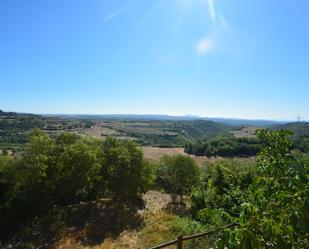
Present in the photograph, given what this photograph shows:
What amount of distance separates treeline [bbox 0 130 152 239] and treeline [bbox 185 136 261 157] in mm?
100943

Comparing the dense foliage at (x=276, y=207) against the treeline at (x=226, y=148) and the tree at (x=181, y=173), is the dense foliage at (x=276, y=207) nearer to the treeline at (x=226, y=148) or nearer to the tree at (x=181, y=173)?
the tree at (x=181, y=173)

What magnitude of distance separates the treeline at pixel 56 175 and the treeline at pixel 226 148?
101 m

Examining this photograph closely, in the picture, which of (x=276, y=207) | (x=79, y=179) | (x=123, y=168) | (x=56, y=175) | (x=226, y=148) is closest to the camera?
(x=276, y=207)

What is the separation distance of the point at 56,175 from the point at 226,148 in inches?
4264

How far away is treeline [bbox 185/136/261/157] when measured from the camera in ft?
420

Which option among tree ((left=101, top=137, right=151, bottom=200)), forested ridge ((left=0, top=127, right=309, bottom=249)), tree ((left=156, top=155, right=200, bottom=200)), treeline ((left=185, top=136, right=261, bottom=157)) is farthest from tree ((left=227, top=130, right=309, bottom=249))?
treeline ((left=185, top=136, right=261, bottom=157))

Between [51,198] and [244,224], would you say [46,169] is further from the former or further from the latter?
[244,224]

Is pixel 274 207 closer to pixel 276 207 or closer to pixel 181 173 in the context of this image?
pixel 276 207

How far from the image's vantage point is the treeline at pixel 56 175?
92.9 ft

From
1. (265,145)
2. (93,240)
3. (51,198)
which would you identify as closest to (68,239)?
(93,240)

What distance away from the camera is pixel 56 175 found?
29.2 metres

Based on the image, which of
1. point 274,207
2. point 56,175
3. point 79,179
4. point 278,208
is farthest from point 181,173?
point 278,208

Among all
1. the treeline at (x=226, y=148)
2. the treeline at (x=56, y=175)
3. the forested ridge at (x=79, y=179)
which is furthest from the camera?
the treeline at (x=226, y=148)

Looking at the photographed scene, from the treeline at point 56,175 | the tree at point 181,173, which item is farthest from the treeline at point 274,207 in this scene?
the tree at point 181,173
